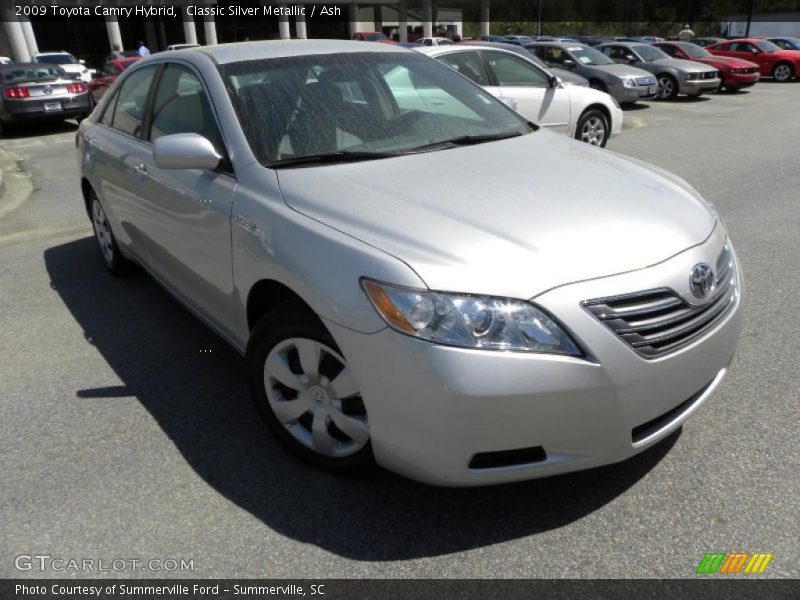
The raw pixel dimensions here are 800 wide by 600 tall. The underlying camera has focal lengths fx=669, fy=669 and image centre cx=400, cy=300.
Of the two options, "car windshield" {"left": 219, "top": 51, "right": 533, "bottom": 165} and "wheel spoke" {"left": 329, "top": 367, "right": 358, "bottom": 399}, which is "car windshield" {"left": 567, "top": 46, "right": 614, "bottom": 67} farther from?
"wheel spoke" {"left": 329, "top": 367, "right": 358, "bottom": 399}

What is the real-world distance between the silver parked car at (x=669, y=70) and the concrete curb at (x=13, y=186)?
1522 centimetres

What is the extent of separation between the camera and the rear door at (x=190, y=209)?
3037 mm

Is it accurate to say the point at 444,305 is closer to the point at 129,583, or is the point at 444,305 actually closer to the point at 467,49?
the point at 129,583

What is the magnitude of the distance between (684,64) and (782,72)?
7.24m

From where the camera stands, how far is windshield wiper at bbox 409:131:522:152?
3.24 metres

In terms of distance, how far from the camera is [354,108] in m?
3.32

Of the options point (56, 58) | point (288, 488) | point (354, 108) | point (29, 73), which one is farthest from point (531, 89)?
point (56, 58)

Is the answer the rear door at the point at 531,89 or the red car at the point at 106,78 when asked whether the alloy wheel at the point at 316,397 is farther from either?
the red car at the point at 106,78

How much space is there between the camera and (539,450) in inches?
87.6

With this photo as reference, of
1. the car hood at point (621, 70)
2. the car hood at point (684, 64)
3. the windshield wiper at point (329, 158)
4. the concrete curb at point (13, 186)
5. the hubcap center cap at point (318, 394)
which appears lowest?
the concrete curb at point (13, 186)

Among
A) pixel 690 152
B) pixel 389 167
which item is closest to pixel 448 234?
pixel 389 167

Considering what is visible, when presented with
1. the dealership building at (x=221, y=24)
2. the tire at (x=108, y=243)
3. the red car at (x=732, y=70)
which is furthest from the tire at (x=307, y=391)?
the dealership building at (x=221, y=24)

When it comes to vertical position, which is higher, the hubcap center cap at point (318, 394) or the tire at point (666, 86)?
the hubcap center cap at point (318, 394)
